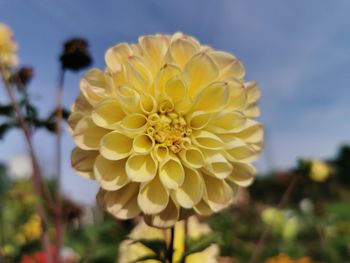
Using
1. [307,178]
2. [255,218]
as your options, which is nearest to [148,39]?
[307,178]

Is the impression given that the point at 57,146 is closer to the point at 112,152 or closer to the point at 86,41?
the point at 86,41

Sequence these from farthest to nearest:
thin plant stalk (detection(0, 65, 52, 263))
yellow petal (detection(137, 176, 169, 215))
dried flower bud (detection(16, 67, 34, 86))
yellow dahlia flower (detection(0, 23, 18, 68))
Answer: yellow dahlia flower (detection(0, 23, 18, 68)) → dried flower bud (detection(16, 67, 34, 86)) → thin plant stalk (detection(0, 65, 52, 263)) → yellow petal (detection(137, 176, 169, 215))

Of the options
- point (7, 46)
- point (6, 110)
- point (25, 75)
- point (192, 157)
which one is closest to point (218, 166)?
point (192, 157)

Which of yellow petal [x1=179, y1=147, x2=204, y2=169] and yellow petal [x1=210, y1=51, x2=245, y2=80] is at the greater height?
yellow petal [x1=210, y1=51, x2=245, y2=80]

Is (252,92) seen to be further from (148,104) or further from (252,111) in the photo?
(148,104)

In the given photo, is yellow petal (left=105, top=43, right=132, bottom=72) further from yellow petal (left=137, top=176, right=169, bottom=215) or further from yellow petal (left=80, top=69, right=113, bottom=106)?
yellow petal (left=137, top=176, right=169, bottom=215)

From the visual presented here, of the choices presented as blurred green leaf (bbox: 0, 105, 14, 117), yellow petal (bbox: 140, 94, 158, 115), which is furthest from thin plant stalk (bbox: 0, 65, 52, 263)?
yellow petal (bbox: 140, 94, 158, 115)

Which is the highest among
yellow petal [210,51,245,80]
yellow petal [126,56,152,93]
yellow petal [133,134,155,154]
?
yellow petal [210,51,245,80]
